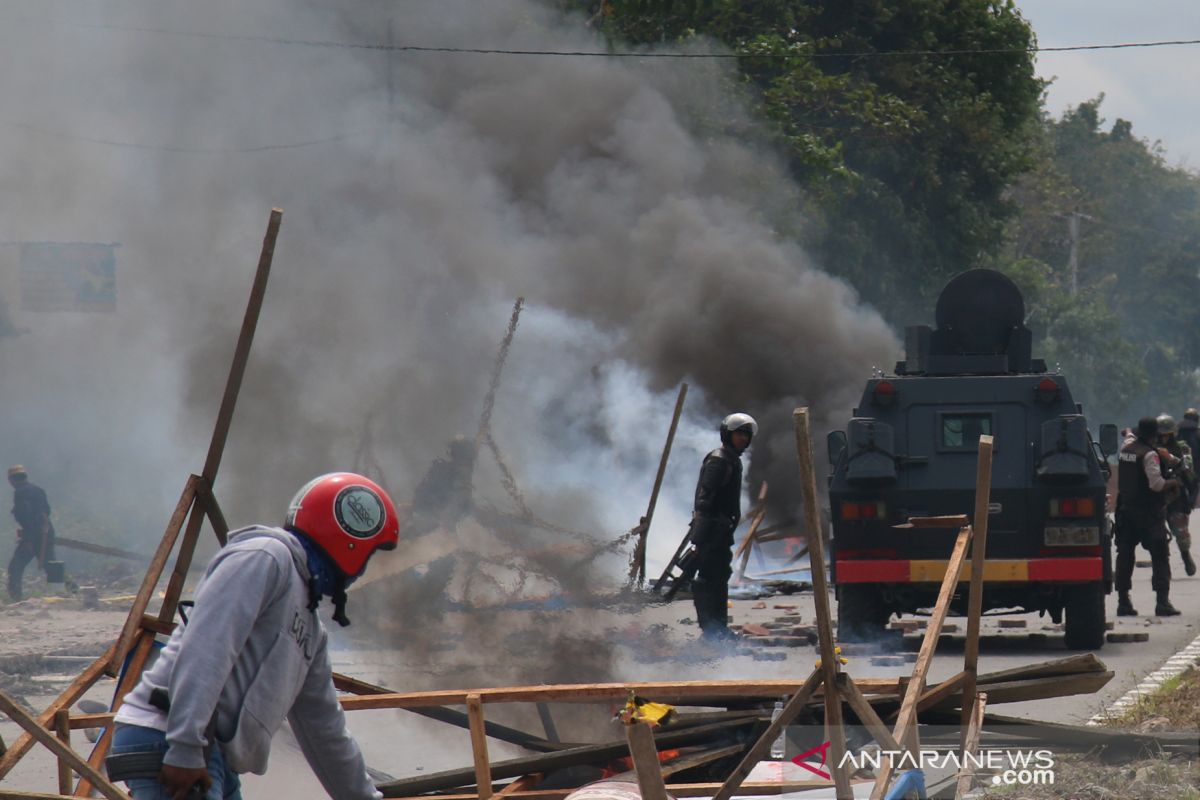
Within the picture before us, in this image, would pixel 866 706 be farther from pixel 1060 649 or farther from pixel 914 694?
pixel 1060 649

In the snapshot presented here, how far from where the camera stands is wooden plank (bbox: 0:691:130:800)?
350cm

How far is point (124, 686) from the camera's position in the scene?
4902 mm

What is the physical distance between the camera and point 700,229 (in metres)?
22.6

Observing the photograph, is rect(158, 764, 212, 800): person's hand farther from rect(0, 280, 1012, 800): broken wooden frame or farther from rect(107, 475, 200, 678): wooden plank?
rect(107, 475, 200, 678): wooden plank

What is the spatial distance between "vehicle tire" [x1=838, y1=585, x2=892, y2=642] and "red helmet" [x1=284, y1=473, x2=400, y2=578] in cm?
738

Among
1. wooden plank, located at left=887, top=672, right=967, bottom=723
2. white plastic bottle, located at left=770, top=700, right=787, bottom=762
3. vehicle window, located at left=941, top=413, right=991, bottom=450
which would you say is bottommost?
white plastic bottle, located at left=770, top=700, right=787, bottom=762

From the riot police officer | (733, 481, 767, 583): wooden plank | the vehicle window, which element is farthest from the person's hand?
(733, 481, 767, 583): wooden plank

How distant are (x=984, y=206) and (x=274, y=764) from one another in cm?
2140

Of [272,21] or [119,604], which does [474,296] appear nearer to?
[272,21]

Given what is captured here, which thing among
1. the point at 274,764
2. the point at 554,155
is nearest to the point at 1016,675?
the point at 274,764

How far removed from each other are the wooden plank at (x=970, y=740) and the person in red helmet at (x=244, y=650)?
2.17 metres

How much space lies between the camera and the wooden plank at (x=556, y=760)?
5.23 m

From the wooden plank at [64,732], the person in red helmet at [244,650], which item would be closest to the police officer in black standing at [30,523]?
the wooden plank at [64,732]

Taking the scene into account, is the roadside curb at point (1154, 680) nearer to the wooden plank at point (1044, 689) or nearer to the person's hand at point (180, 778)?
the wooden plank at point (1044, 689)
